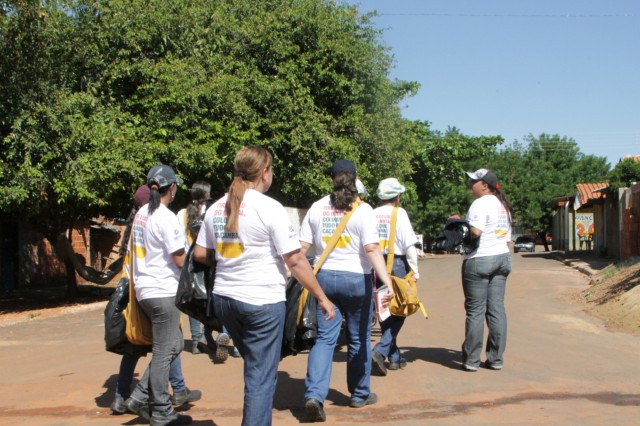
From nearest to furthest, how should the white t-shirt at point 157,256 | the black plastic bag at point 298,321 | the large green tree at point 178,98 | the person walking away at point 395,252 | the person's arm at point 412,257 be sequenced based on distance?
1. the black plastic bag at point 298,321
2. the white t-shirt at point 157,256
3. the person walking away at point 395,252
4. the person's arm at point 412,257
5. the large green tree at point 178,98

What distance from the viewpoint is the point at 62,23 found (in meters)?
15.1

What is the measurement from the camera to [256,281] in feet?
13.8

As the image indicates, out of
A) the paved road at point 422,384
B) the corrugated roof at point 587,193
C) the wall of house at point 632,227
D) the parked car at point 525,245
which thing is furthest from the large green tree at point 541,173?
the paved road at point 422,384

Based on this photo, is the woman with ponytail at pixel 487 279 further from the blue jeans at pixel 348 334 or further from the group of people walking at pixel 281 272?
the blue jeans at pixel 348 334

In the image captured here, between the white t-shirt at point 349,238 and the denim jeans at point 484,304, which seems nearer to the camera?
the white t-shirt at point 349,238

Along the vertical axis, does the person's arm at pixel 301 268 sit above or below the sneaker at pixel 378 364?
above

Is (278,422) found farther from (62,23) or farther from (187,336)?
(62,23)

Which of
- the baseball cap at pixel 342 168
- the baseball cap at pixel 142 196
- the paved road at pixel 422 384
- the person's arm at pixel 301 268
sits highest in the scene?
the baseball cap at pixel 342 168

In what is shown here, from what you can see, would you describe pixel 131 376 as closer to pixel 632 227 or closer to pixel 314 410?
pixel 314 410

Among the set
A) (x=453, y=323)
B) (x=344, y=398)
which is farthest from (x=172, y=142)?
(x=344, y=398)

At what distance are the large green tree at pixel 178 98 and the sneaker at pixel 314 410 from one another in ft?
30.3

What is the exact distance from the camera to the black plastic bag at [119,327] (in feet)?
17.8

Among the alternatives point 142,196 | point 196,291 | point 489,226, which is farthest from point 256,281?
point 489,226

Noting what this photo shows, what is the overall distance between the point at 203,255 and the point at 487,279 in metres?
3.44
